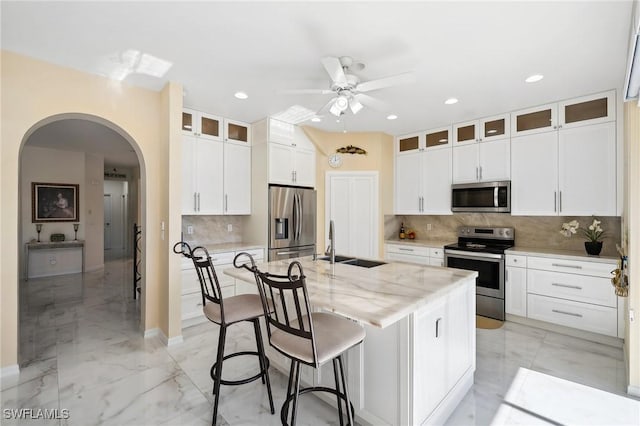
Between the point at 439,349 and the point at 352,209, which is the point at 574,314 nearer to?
the point at 439,349

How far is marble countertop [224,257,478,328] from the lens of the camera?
139 centimetres

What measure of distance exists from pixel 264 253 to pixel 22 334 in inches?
106

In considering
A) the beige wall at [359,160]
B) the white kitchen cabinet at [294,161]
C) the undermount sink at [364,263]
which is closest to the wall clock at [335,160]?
the beige wall at [359,160]

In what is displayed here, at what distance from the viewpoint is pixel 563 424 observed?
1884 millimetres

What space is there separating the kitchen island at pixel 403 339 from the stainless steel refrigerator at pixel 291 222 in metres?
1.97

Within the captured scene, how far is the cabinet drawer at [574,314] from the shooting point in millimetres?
2973

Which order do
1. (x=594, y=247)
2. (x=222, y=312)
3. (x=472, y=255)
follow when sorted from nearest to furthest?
(x=222, y=312)
(x=594, y=247)
(x=472, y=255)

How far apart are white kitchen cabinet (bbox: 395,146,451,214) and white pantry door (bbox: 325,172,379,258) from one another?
0.53m

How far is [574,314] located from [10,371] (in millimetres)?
5264

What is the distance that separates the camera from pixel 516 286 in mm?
3535

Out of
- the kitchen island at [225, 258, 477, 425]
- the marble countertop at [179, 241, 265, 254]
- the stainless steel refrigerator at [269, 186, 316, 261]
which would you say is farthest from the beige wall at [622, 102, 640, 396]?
the marble countertop at [179, 241, 265, 254]

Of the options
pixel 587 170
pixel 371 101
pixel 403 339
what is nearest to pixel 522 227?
pixel 587 170

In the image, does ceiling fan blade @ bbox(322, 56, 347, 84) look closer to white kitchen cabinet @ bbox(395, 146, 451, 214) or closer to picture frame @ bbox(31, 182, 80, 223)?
white kitchen cabinet @ bbox(395, 146, 451, 214)

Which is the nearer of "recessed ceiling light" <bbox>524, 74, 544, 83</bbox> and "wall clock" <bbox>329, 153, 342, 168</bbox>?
"recessed ceiling light" <bbox>524, 74, 544, 83</bbox>
